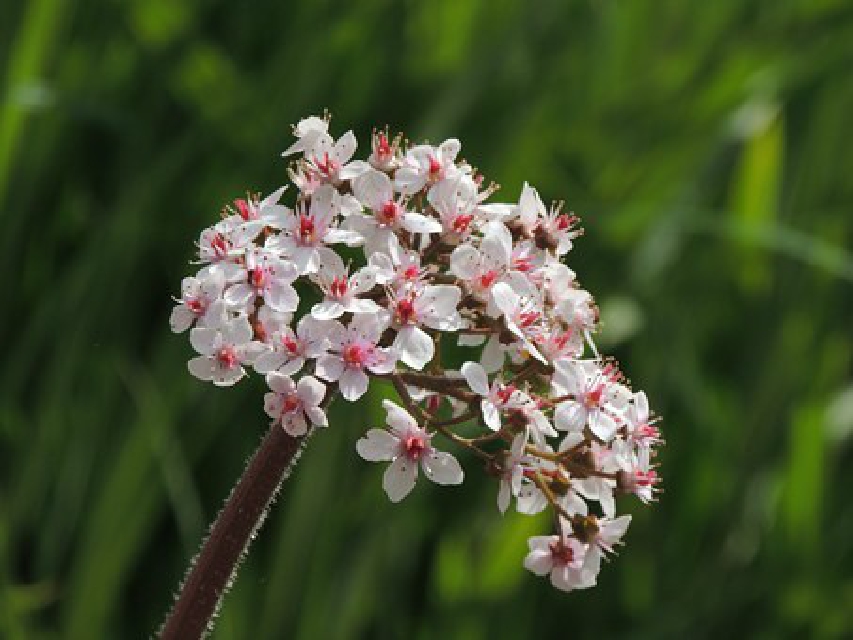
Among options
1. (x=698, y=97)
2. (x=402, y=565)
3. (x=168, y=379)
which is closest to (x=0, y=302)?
(x=168, y=379)

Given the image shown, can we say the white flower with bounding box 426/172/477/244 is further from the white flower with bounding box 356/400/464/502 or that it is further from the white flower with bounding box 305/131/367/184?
the white flower with bounding box 356/400/464/502

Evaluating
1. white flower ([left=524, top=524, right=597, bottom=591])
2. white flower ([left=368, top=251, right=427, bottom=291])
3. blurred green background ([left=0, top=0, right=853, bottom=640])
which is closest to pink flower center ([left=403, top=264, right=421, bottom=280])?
white flower ([left=368, top=251, right=427, bottom=291])

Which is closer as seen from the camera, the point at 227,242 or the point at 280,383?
the point at 280,383

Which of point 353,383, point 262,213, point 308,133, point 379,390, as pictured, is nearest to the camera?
point 353,383

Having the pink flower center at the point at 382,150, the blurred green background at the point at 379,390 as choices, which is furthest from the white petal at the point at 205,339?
the blurred green background at the point at 379,390

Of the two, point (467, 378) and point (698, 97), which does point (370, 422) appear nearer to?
point (698, 97)

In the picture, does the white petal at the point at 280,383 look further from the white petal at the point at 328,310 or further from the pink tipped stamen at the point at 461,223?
the pink tipped stamen at the point at 461,223

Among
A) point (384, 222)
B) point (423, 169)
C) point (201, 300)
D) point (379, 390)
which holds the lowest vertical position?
point (201, 300)

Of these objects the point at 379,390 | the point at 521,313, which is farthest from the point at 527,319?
the point at 379,390

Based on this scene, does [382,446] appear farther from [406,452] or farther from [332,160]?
[332,160]
